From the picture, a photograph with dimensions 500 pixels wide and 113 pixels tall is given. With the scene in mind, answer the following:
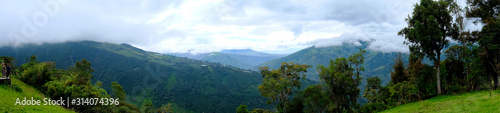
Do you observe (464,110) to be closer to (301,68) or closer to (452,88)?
(452,88)

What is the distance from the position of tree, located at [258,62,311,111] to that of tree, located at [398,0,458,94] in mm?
15567

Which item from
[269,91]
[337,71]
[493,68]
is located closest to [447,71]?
[493,68]

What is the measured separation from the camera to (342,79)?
113 ft

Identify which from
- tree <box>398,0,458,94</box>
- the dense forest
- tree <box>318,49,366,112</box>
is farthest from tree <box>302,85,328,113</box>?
tree <box>398,0,458,94</box>

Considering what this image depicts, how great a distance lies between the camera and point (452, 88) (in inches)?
1102

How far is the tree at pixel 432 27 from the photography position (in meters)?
27.1

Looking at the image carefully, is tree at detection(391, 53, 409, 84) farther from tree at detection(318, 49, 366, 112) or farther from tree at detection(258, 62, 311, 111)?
tree at detection(258, 62, 311, 111)

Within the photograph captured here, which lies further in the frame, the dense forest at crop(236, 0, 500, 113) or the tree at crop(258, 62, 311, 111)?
the tree at crop(258, 62, 311, 111)

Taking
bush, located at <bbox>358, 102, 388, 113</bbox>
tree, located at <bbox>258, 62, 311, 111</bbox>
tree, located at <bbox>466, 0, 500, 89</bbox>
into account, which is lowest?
bush, located at <bbox>358, 102, 388, 113</bbox>

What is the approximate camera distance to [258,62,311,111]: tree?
39188 millimetres

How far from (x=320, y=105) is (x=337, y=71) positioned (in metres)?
9.48

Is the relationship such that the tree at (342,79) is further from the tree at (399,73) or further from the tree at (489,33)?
the tree at (399,73)

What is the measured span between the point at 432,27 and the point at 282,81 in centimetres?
2062

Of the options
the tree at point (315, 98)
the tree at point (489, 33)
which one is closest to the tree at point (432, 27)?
the tree at point (489, 33)
